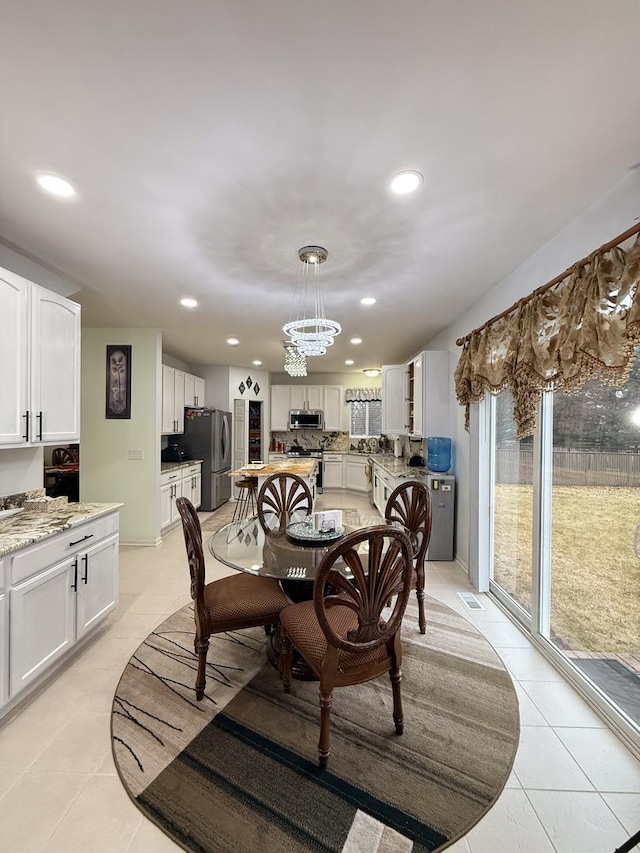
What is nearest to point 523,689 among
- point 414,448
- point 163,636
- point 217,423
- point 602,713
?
point 602,713

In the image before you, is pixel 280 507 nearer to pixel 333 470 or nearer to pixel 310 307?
pixel 310 307

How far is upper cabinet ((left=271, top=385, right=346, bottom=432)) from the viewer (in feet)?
28.2

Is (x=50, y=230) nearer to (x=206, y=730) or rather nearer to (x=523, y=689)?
(x=206, y=730)

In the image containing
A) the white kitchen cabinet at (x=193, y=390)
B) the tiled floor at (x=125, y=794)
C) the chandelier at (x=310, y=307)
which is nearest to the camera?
the tiled floor at (x=125, y=794)

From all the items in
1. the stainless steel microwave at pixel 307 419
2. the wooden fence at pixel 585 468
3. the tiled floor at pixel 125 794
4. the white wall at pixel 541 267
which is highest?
the white wall at pixel 541 267

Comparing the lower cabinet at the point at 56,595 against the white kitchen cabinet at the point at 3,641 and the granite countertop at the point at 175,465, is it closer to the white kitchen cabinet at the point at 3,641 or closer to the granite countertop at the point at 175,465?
the white kitchen cabinet at the point at 3,641

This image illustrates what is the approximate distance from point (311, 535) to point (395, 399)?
3.88m

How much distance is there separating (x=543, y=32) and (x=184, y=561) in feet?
15.2

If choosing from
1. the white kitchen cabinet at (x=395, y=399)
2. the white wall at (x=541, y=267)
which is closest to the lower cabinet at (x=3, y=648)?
the white wall at (x=541, y=267)

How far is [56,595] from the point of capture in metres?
2.28

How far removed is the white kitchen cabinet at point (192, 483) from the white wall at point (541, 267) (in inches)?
152

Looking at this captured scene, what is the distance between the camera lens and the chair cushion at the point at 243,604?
2.16m

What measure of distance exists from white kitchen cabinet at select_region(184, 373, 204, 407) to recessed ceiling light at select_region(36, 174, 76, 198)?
4508 millimetres

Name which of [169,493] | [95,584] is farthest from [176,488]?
[95,584]
